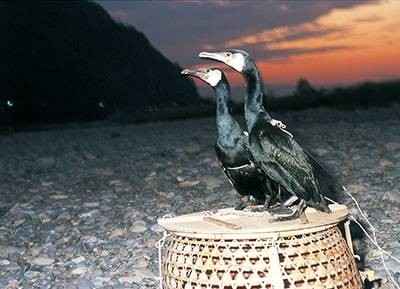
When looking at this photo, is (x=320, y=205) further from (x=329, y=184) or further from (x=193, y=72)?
(x=329, y=184)

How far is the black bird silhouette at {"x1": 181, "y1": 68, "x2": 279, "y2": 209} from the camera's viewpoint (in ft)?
11.3

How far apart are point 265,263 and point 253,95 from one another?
Answer: 75cm

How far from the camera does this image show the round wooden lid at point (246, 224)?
2846 millimetres

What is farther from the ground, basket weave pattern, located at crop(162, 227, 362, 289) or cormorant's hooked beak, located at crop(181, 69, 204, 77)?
cormorant's hooked beak, located at crop(181, 69, 204, 77)

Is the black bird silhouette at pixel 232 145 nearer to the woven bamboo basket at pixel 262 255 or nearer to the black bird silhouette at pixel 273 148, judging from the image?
the black bird silhouette at pixel 273 148

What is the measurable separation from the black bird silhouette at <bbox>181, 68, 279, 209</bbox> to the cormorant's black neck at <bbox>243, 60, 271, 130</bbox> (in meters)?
0.26

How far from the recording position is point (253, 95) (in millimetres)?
3209

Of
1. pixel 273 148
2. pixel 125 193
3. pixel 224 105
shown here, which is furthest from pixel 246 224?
pixel 125 193

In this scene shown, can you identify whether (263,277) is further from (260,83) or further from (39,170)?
(39,170)

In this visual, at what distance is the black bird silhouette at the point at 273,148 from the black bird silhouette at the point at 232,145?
0.25m

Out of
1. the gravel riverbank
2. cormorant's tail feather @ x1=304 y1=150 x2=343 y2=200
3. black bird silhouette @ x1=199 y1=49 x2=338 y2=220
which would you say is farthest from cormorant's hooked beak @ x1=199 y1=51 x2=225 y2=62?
cormorant's tail feather @ x1=304 y1=150 x2=343 y2=200

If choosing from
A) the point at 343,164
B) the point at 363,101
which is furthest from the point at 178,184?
the point at 363,101

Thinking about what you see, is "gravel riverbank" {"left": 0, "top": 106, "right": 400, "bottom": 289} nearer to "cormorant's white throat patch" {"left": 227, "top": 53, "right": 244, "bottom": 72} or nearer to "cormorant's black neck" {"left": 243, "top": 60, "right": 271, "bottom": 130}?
"cormorant's black neck" {"left": 243, "top": 60, "right": 271, "bottom": 130}

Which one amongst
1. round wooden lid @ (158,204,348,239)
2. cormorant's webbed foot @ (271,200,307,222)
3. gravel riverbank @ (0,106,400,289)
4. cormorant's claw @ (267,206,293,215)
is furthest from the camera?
gravel riverbank @ (0,106,400,289)
